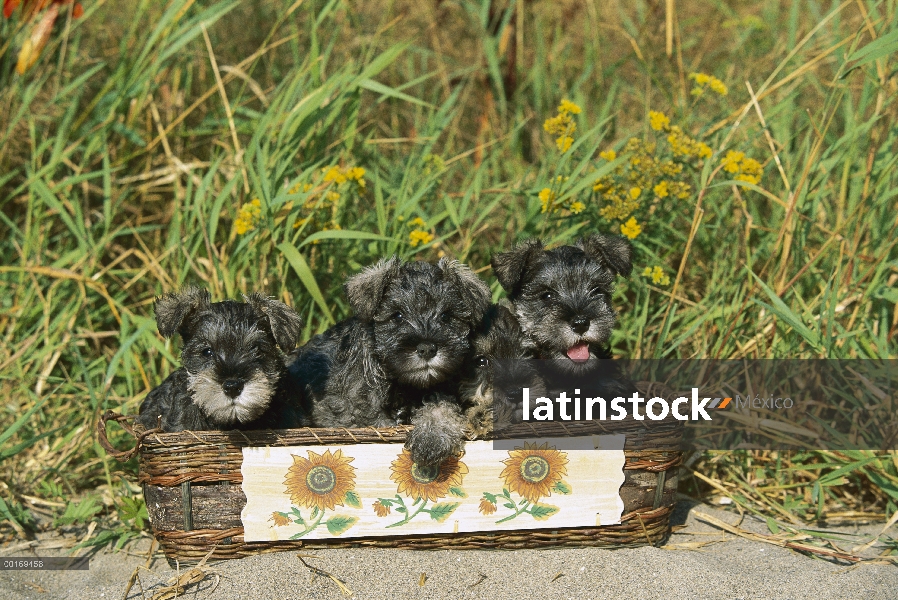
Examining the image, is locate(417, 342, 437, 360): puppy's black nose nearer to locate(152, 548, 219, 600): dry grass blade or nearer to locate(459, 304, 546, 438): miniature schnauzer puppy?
locate(459, 304, 546, 438): miniature schnauzer puppy

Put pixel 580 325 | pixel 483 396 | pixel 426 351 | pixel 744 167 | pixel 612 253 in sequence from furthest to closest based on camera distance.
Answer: pixel 744 167, pixel 612 253, pixel 483 396, pixel 580 325, pixel 426 351

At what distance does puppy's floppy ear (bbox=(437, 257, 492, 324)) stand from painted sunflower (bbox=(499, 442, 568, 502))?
2.46 ft

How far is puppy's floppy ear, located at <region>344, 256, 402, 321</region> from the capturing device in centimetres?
462

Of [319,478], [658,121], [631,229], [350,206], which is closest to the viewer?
[319,478]

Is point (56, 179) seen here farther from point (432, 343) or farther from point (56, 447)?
point (432, 343)

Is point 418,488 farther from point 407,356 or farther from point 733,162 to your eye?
point 733,162

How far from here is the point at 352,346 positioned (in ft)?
16.0

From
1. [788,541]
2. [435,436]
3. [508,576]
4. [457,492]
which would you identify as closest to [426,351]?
[435,436]

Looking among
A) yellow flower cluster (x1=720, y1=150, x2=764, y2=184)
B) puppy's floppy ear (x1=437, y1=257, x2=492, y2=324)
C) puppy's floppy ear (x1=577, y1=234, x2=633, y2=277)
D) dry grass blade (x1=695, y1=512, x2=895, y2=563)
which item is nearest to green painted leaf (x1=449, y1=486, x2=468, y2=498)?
puppy's floppy ear (x1=437, y1=257, x2=492, y2=324)

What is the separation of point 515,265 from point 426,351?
3.02 ft

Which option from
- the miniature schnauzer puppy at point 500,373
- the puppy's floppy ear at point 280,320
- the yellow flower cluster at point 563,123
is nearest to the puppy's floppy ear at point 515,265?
the miniature schnauzer puppy at point 500,373

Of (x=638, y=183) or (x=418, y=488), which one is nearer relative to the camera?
(x=418, y=488)

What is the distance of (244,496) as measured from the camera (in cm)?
449

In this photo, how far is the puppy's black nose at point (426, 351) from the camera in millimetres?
4312
